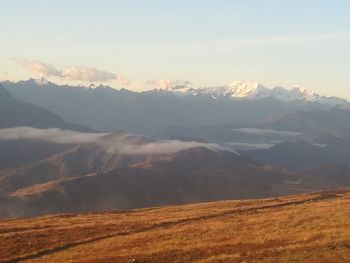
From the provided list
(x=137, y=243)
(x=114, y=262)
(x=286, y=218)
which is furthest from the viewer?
(x=286, y=218)

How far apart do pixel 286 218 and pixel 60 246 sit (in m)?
25.9

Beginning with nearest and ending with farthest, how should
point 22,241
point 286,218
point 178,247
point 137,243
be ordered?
point 178,247, point 137,243, point 22,241, point 286,218

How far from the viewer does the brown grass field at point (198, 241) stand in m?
46.6

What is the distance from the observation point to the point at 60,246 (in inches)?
2354

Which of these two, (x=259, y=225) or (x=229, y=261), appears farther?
(x=259, y=225)

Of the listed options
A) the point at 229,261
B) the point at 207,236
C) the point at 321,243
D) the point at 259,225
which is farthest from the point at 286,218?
the point at 229,261

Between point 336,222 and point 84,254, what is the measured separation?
2569 cm

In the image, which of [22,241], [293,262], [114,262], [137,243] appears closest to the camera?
[293,262]

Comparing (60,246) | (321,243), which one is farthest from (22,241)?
(321,243)

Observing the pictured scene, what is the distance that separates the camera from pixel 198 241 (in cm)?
5512

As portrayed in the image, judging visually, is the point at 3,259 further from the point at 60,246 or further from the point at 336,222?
the point at 336,222

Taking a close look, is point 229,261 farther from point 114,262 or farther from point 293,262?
point 114,262

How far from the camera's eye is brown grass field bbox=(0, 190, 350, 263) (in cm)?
4656

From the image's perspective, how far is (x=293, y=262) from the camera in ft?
139
